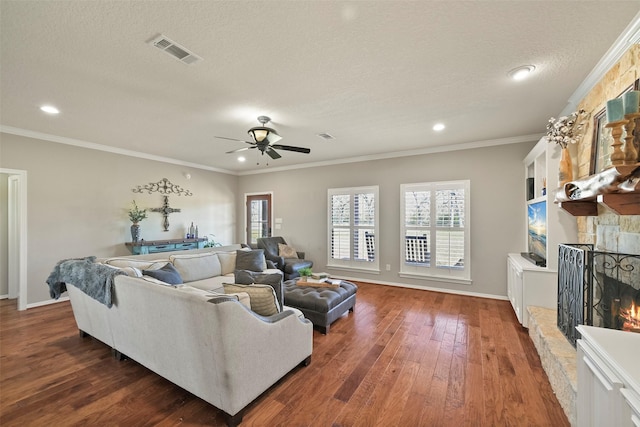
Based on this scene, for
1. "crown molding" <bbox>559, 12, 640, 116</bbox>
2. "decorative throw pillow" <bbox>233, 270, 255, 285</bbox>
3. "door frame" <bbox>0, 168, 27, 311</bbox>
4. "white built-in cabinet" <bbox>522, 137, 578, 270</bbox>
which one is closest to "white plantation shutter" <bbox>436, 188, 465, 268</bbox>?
"white built-in cabinet" <bbox>522, 137, 578, 270</bbox>

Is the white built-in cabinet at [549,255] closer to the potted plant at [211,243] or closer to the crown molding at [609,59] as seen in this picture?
the crown molding at [609,59]

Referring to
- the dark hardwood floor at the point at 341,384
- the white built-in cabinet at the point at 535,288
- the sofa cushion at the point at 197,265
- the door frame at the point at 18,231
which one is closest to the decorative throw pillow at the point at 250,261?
the sofa cushion at the point at 197,265

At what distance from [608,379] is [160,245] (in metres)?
6.12

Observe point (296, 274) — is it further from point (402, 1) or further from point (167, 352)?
point (402, 1)

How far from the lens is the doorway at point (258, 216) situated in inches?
276

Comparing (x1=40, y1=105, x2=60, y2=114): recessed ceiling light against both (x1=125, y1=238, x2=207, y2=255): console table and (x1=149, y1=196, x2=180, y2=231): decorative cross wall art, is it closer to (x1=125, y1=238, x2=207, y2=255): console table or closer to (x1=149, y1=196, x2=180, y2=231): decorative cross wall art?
(x1=125, y1=238, x2=207, y2=255): console table

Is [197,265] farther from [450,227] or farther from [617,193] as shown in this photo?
[617,193]

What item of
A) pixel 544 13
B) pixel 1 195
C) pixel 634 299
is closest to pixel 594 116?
pixel 544 13

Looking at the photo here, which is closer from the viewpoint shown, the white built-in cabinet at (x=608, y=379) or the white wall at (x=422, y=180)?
the white built-in cabinet at (x=608, y=379)

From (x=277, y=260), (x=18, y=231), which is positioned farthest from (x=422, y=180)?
(x=18, y=231)

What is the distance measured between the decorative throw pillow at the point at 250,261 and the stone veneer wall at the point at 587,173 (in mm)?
4123

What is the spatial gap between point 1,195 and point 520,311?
8304mm

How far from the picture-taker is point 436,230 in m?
4.79

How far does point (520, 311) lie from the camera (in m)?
3.17
